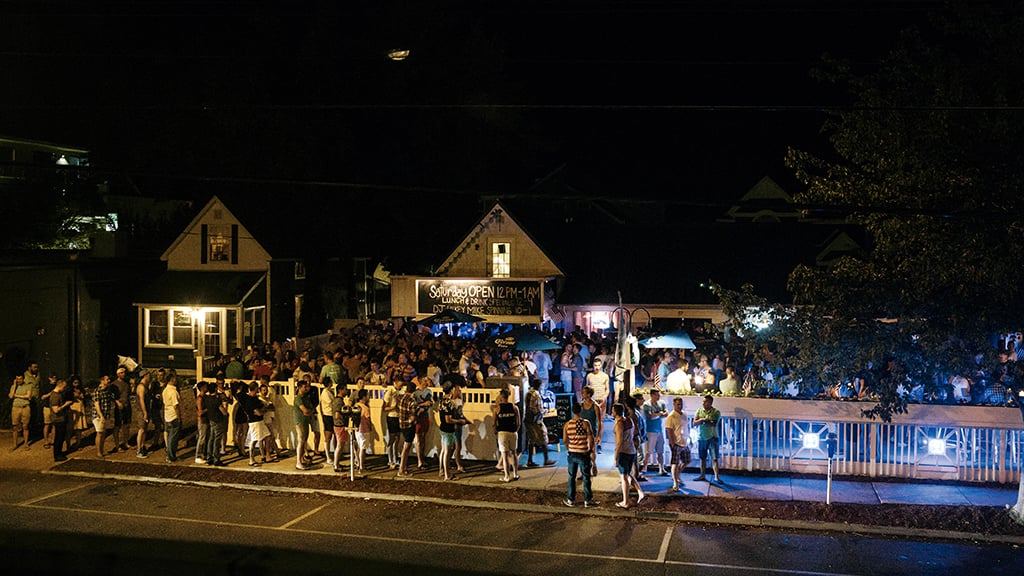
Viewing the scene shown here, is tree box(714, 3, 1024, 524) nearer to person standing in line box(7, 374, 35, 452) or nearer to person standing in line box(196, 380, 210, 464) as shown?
person standing in line box(196, 380, 210, 464)

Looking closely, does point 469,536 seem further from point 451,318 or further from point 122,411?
point 451,318

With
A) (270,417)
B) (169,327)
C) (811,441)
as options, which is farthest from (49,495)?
(169,327)

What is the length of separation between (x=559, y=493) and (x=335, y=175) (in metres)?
32.6

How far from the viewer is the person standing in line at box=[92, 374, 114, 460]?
1700 cm

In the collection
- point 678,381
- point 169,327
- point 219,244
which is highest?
point 219,244

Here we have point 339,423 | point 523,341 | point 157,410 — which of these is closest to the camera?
point 339,423

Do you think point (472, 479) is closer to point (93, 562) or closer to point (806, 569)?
point (806, 569)

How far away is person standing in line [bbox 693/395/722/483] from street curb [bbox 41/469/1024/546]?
195 centimetres

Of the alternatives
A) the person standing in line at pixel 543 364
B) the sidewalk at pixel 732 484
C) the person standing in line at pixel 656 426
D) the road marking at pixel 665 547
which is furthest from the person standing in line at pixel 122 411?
the road marking at pixel 665 547

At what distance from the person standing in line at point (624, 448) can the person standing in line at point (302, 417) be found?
605 centimetres

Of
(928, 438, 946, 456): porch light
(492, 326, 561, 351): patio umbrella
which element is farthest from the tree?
(492, 326, 561, 351): patio umbrella

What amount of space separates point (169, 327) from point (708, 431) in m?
23.0

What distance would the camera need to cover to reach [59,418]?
17141mm

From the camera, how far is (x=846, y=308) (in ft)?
41.6
